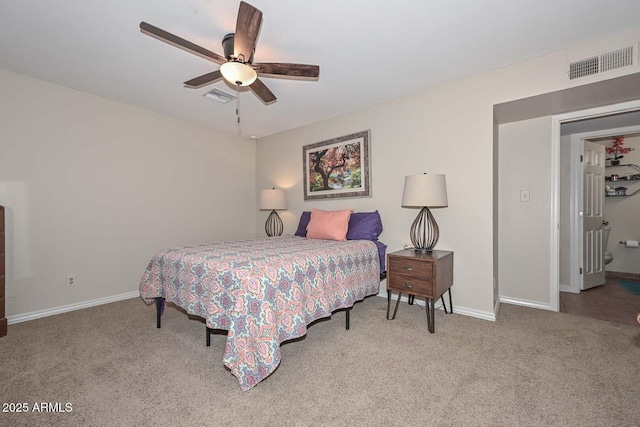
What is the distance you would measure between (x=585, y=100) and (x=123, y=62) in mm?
4225

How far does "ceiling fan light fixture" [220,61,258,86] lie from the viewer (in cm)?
194

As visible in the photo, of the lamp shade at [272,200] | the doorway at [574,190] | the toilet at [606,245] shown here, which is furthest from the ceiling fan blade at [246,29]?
the toilet at [606,245]

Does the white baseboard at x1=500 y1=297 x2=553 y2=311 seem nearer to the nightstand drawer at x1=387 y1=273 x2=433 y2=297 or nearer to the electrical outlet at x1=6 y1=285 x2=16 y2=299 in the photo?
the nightstand drawer at x1=387 y1=273 x2=433 y2=297

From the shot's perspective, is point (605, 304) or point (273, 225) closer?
point (605, 304)

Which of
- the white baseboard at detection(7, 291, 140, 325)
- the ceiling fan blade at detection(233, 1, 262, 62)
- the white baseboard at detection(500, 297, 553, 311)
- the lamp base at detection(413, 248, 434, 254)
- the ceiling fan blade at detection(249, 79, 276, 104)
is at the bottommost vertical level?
the white baseboard at detection(500, 297, 553, 311)

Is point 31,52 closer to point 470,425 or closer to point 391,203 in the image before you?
point 391,203

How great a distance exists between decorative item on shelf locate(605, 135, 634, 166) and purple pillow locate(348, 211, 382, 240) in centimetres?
434

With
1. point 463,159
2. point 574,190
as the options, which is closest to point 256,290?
point 463,159

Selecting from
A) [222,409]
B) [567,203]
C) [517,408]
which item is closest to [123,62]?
[222,409]

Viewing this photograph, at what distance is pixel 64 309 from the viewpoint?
2.91m

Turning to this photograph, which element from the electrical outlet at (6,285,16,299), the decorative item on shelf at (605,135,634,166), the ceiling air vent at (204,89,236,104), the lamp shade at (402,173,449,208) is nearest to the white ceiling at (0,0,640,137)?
the ceiling air vent at (204,89,236,104)

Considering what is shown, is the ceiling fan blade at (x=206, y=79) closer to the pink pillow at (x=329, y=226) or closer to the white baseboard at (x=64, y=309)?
the pink pillow at (x=329, y=226)

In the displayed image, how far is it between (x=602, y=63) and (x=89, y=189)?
5.00m

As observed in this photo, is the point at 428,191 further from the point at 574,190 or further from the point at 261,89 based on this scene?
the point at 574,190
